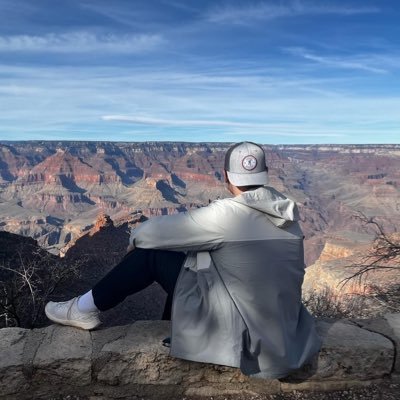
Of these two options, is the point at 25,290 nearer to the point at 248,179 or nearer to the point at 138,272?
the point at 138,272

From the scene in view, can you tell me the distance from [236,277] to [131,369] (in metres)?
1.04

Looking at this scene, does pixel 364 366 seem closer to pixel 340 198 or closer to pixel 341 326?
pixel 341 326

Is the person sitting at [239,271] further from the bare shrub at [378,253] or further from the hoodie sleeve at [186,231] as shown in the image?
the bare shrub at [378,253]

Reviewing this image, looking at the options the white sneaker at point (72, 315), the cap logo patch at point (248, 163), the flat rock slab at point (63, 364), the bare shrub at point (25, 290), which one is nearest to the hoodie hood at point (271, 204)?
the cap logo patch at point (248, 163)

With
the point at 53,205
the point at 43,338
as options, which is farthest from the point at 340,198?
the point at 43,338

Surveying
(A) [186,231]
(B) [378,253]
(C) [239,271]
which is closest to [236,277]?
(C) [239,271]

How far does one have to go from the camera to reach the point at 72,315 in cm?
305

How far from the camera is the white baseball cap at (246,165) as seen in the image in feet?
8.48

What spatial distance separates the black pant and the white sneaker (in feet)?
0.92

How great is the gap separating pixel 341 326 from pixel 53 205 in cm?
18830

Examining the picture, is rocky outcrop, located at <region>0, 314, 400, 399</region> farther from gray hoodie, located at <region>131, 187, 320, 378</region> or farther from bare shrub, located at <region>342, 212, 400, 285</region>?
bare shrub, located at <region>342, 212, 400, 285</region>

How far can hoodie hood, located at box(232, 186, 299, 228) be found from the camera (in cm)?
251

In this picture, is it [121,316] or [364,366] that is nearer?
[364,366]

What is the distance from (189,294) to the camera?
8.57 feet
